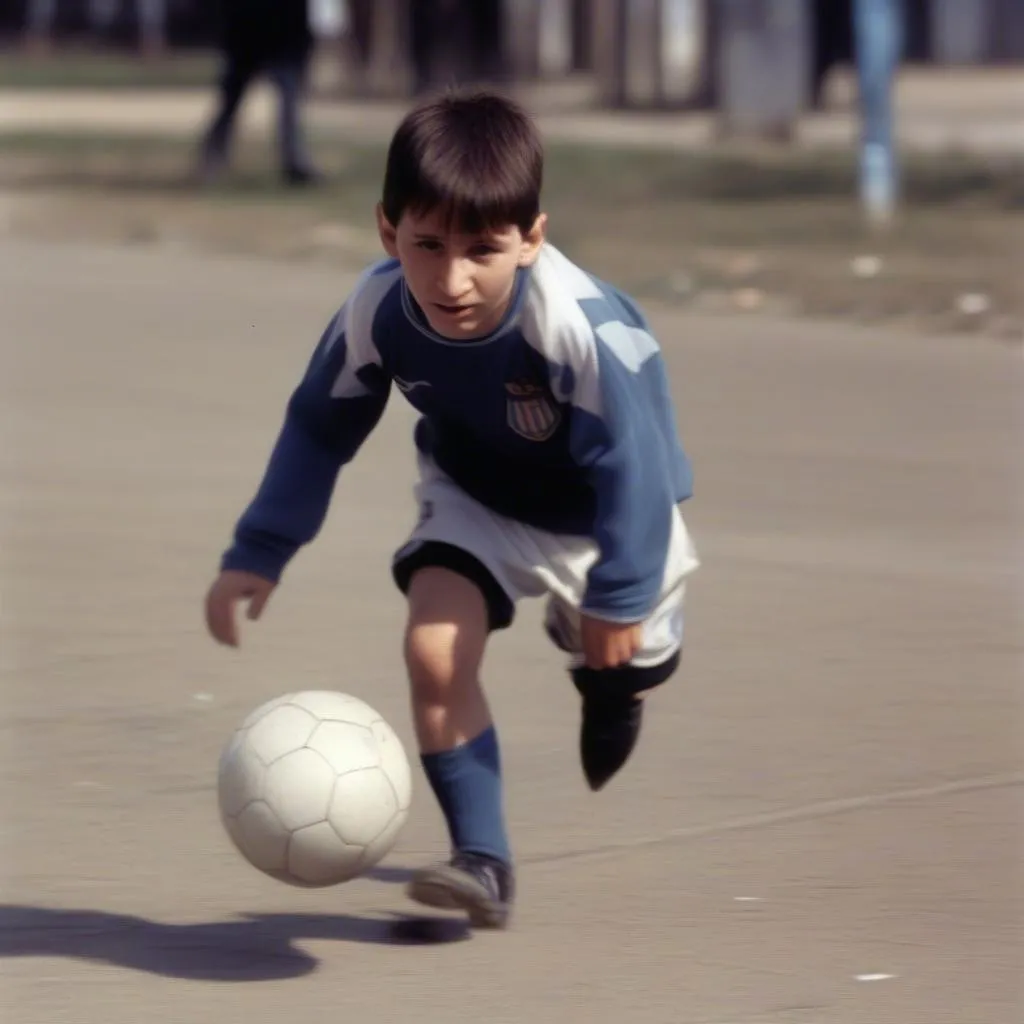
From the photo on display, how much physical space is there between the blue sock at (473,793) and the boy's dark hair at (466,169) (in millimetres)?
841

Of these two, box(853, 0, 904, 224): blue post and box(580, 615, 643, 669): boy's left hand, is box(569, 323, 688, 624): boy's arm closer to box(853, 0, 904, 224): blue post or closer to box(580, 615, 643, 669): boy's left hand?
box(580, 615, 643, 669): boy's left hand

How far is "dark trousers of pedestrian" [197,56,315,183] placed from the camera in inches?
670

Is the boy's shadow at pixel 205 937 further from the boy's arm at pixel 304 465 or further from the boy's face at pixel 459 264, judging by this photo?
→ the boy's face at pixel 459 264

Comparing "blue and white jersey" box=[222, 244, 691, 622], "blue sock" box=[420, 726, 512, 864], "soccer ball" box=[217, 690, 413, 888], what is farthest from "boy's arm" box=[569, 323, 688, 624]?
"soccer ball" box=[217, 690, 413, 888]

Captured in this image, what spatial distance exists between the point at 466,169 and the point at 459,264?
5.7 inches

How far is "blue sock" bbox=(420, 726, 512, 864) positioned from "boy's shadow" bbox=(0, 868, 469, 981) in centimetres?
14

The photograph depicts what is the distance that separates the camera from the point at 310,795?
413cm

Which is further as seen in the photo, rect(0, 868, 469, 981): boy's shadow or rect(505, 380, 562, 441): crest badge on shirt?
rect(505, 380, 562, 441): crest badge on shirt

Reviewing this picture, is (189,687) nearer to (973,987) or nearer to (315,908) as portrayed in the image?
(315,908)

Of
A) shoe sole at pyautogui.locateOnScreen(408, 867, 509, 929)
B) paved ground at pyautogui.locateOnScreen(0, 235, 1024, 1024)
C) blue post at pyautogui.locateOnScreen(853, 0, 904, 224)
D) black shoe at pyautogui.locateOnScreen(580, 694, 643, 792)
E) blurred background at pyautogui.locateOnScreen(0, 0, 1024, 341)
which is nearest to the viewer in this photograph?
paved ground at pyautogui.locateOnScreen(0, 235, 1024, 1024)

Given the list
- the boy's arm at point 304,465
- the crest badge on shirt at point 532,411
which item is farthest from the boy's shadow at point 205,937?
the crest badge on shirt at point 532,411

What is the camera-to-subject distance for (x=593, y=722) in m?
4.70

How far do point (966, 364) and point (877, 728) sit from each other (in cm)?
518

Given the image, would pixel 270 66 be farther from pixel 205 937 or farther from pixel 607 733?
pixel 205 937
